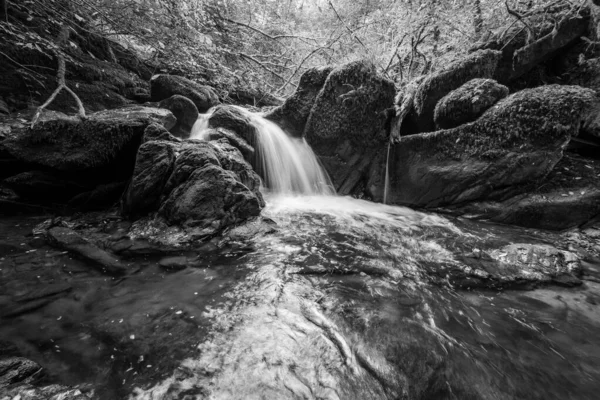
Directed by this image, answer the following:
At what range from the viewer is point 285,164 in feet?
23.1

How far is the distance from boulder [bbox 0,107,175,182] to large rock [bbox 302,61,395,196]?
14.1ft

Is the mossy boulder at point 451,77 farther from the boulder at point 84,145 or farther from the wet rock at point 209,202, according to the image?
the boulder at point 84,145

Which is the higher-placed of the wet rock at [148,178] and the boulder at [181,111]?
the boulder at [181,111]

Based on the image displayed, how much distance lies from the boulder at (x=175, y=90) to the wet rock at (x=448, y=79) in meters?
6.58

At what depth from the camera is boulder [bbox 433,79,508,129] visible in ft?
19.0

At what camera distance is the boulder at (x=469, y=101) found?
19.0ft

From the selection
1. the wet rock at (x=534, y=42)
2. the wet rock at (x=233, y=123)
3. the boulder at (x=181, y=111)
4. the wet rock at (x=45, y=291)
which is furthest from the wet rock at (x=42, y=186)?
the wet rock at (x=534, y=42)

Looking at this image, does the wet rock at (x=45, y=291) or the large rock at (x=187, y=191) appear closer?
the wet rock at (x=45, y=291)

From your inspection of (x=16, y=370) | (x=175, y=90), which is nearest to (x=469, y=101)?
(x=16, y=370)

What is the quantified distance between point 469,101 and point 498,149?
130 cm

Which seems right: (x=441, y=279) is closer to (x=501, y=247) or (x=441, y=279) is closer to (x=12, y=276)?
(x=501, y=247)

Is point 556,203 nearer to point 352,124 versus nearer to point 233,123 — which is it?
point 352,124

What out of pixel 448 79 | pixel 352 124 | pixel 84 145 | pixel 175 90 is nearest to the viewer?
pixel 84 145

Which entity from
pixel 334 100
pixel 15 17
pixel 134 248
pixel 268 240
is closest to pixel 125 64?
pixel 15 17
